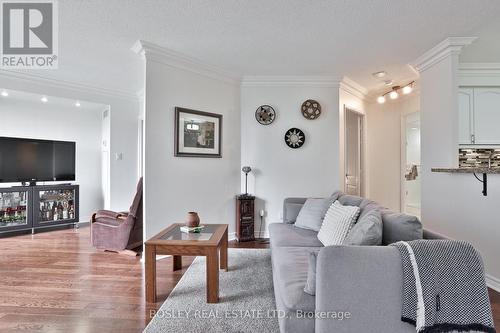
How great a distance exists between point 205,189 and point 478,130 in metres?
3.63

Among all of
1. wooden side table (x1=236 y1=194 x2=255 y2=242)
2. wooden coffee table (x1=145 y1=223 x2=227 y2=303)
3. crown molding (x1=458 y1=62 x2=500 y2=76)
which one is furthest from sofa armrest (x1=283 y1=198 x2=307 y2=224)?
crown molding (x1=458 y1=62 x2=500 y2=76)

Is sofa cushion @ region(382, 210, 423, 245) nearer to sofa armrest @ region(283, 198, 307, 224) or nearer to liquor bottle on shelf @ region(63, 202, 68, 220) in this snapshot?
sofa armrest @ region(283, 198, 307, 224)

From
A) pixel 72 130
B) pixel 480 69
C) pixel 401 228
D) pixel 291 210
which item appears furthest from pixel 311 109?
pixel 72 130

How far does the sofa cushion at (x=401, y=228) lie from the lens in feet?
5.54

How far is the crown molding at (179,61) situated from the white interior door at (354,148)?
7.81ft

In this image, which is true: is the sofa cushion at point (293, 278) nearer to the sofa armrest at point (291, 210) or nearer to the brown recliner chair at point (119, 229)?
the sofa armrest at point (291, 210)

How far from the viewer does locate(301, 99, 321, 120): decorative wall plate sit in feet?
13.6

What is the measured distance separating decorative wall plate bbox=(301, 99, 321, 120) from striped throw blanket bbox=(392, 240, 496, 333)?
3.07 meters

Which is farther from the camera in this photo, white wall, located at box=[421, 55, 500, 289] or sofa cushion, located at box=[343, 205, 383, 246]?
white wall, located at box=[421, 55, 500, 289]

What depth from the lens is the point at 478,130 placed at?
3322mm

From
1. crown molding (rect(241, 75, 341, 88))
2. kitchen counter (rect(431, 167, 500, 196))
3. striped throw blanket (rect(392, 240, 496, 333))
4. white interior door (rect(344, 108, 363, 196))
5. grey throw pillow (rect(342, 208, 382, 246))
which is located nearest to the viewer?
striped throw blanket (rect(392, 240, 496, 333))

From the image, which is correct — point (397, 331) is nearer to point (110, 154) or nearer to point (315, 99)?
point (315, 99)

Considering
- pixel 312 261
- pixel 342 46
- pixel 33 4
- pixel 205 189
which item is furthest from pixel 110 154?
pixel 312 261

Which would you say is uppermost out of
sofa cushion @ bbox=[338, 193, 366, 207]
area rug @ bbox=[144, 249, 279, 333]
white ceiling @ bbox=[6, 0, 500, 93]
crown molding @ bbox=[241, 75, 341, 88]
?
white ceiling @ bbox=[6, 0, 500, 93]
